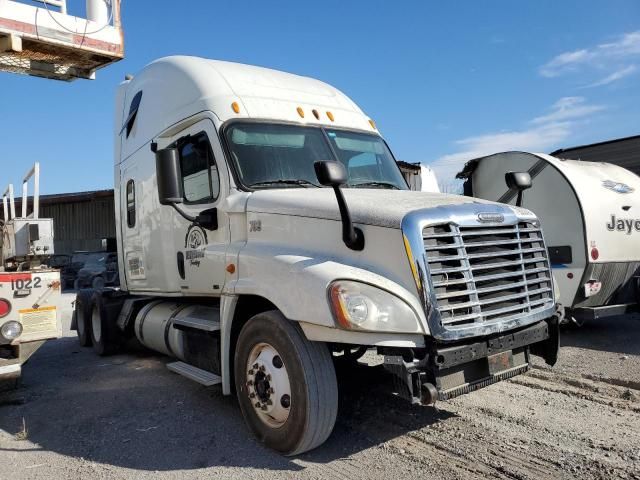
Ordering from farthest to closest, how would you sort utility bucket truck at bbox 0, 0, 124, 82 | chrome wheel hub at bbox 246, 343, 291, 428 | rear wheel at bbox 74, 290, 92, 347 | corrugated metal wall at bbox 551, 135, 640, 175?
corrugated metal wall at bbox 551, 135, 640, 175 → rear wheel at bbox 74, 290, 92, 347 → utility bucket truck at bbox 0, 0, 124, 82 → chrome wheel hub at bbox 246, 343, 291, 428

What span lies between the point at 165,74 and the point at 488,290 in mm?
4347

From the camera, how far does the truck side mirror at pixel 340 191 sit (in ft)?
11.6

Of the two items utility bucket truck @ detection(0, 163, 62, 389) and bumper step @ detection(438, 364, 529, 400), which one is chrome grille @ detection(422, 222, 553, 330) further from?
utility bucket truck @ detection(0, 163, 62, 389)

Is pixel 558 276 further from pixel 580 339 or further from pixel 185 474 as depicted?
pixel 185 474

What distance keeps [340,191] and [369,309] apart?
820mm

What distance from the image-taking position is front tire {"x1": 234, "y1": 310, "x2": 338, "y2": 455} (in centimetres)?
356

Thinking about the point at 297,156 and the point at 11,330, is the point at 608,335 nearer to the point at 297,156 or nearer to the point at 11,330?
the point at 297,156

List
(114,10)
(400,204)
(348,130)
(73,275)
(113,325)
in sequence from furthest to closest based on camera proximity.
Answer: (73,275), (113,325), (114,10), (348,130), (400,204)

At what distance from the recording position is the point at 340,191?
353 cm

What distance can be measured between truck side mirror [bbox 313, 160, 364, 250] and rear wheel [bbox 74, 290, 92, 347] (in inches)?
239

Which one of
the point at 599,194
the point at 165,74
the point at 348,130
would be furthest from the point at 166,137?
the point at 599,194

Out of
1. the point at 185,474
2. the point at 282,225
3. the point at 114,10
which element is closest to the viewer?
the point at 185,474

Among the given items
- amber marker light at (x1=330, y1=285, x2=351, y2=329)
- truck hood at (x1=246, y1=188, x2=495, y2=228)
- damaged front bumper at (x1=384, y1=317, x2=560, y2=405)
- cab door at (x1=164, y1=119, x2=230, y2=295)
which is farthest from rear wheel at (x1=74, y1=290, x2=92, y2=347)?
damaged front bumper at (x1=384, y1=317, x2=560, y2=405)

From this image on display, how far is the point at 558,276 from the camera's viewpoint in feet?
25.0
